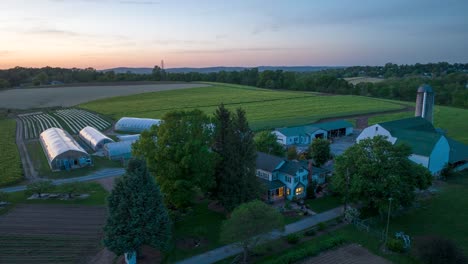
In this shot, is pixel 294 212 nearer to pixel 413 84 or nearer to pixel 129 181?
pixel 129 181

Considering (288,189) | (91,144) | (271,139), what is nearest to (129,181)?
(288,189)

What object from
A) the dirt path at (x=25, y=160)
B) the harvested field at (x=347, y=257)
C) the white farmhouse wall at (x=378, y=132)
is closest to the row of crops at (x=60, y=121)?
the dirt path at (x=25, y=160)

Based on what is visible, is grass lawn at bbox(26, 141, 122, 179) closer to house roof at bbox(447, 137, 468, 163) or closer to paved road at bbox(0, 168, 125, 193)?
paved road at bbox(0, 168, 125, 193)

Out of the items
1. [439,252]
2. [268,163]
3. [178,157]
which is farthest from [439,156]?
[178,157]

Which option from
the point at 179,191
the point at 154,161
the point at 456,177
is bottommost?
the point at 456,177

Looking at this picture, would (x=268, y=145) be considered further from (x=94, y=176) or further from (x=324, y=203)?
(x=94, y=176)

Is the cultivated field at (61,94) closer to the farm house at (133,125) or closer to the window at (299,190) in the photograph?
the farm house at (133,125)
